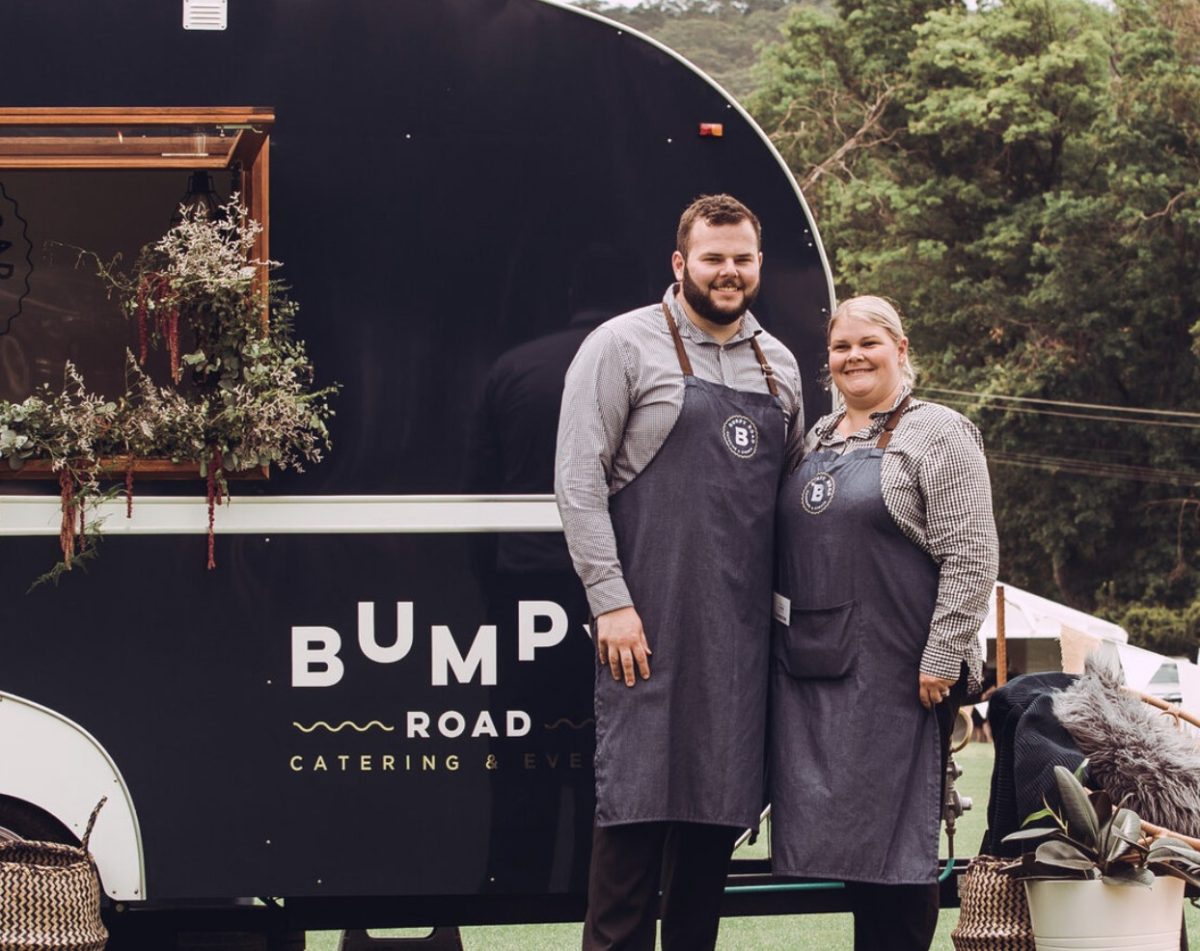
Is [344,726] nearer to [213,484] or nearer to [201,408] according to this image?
[213,484]

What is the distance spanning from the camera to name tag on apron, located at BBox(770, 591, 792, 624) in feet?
13.2

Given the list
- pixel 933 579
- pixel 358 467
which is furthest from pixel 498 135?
pixel 933 579

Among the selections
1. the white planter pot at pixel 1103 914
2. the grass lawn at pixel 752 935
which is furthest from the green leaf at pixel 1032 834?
the grass lawn at pixel 752 935

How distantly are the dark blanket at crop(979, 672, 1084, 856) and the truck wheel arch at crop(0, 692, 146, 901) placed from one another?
7.14ft

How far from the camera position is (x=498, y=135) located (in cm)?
445

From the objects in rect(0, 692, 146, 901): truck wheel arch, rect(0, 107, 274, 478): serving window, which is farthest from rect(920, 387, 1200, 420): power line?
rect(0, 692, 146, 901): truck wheel arch

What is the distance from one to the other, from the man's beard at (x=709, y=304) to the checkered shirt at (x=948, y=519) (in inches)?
18.8

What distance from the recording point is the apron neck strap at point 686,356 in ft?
13.3

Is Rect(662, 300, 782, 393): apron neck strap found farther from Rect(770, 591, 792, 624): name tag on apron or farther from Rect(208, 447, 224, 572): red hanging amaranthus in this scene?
Rect(208, 447, 224, 572): red hanging amaranthus

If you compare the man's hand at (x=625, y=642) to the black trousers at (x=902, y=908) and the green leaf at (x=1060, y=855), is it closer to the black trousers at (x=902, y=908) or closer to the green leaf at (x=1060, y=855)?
the black trousers at (x=902, y=908)

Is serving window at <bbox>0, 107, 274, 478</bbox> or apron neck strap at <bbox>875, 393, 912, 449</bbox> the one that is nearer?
apron neck strap at <bbox>875, 393, 912, 449</bbox>

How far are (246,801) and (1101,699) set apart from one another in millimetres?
2164

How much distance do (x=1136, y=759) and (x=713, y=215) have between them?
1686 mm

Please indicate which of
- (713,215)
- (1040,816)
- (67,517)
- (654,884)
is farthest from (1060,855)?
(67,517)
